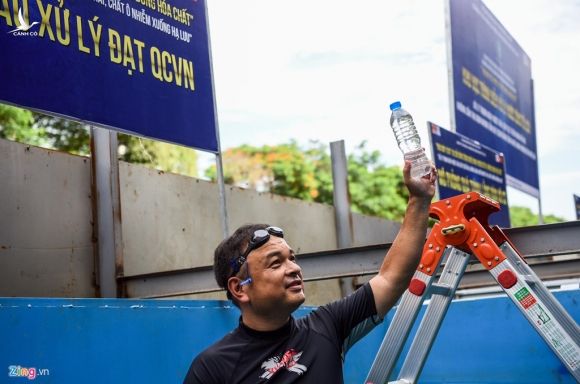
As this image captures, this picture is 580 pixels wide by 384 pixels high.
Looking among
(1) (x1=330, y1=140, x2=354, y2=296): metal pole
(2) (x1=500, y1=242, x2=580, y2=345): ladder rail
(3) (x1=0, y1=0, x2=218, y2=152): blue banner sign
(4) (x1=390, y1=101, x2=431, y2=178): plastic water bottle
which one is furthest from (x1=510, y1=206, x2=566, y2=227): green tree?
(4) (x1=390, y1=101, x2=431, y2=178): plastic water bottle

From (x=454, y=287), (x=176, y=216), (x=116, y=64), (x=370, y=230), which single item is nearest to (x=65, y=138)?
(x=370, y=230)

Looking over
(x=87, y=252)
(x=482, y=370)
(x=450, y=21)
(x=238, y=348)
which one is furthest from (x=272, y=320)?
(x=450, y=21)

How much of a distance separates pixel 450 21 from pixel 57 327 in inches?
367

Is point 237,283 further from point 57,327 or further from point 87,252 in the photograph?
point 87,252

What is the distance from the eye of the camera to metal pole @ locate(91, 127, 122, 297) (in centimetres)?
632

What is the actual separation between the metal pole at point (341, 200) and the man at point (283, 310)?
6593mm

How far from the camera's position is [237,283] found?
2840 millimetres

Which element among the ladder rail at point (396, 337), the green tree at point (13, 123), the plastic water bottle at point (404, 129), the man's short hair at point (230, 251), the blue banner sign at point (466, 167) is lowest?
the ladder rail at point (396, 337)

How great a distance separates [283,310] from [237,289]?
0.22m

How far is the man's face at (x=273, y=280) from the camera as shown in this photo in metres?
2.71

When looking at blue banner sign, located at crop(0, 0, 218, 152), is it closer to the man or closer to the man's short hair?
the man's short hair

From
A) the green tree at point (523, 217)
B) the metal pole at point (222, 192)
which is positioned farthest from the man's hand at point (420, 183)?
the green tree at point (523, 217)

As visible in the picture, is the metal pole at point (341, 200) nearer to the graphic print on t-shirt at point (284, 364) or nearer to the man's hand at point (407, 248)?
the man's hand at point (407, 248)

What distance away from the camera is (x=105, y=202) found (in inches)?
254
